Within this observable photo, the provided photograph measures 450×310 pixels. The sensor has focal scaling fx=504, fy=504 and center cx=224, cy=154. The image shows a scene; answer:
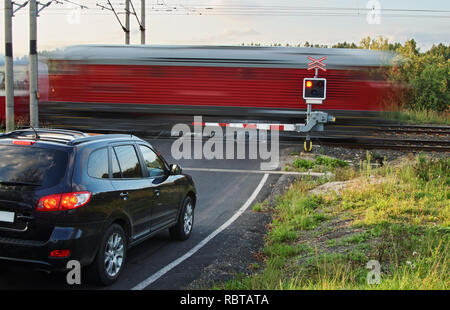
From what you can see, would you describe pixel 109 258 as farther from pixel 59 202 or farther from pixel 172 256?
pixel 172 256

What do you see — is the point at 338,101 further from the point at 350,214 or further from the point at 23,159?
the point at 23,159

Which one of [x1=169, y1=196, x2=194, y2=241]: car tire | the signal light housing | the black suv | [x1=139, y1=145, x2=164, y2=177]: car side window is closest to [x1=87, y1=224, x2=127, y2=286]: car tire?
the black suv

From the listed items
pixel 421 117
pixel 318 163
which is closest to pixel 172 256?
pixel 318 163

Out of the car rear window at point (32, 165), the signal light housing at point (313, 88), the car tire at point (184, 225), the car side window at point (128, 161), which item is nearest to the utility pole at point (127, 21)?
the signal light housing at point (313, 88)

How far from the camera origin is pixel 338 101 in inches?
821

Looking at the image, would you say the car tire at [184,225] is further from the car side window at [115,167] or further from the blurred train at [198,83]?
the blurred train at [198,83]

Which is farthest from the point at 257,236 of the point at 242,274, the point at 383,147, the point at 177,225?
the point at 383,147

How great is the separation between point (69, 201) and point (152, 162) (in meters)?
2.15

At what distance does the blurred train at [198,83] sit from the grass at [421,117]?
11.7m

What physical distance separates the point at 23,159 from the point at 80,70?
18.1m

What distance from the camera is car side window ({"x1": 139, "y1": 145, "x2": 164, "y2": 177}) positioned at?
6.94 meters

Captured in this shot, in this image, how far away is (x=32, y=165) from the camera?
5.30 meters

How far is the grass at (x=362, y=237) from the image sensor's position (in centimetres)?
533

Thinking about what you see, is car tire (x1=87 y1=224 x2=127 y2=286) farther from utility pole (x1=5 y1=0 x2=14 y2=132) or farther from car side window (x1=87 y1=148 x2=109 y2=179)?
utility pole (x1=5 y1=0 x2=14 y2=132)
